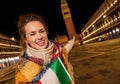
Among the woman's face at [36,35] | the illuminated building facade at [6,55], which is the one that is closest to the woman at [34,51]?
the woman's face at [36,35]

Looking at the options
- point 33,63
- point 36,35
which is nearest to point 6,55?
point 36,35

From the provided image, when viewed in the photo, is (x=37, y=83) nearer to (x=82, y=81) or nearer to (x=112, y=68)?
(x=82, y=81)

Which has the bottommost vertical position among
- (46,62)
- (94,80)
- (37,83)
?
(94,80)

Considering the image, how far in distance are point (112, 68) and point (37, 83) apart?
665 centimetres

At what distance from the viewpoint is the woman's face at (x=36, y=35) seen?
2.77 metres

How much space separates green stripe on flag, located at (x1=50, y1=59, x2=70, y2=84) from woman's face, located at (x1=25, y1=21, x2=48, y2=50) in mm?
218

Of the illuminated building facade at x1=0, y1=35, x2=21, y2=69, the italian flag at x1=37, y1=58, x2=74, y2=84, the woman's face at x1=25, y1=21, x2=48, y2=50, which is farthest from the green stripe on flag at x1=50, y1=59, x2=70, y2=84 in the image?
the illuminated building facade at x1=0, y1=35, x2=21, y2=69

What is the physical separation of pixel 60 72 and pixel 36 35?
0.47 metres

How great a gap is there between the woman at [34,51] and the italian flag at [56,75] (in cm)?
4

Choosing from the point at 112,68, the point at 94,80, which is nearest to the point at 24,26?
the point at 94,80

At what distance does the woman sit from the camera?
2.60m

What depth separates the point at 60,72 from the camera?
2805 mm

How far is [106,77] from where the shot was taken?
7.79 m

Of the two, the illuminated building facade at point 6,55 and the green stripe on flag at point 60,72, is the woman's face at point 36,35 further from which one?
the illuminated building facade at point 6,55
